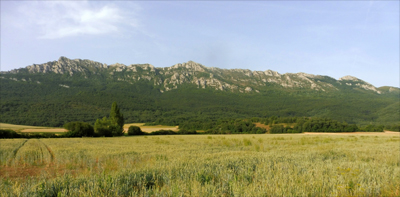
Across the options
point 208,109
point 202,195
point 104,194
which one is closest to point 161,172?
point 104,194

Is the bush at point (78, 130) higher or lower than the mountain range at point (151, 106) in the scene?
lower

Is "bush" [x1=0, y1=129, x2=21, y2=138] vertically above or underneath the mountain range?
underneath

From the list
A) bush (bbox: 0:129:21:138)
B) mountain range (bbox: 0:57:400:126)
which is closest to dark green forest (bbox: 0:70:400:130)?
mountain range (bbox: 0:57:400:126)

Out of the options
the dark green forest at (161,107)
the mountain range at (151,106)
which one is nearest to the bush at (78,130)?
the dark green forest at (161,107)

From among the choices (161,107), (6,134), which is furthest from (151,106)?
(6,134)

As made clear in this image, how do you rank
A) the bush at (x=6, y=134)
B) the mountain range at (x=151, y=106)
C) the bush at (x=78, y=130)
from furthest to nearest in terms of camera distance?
the mountain range at (x=151, y=106)
the bush at (x=78, y=130)
the bush at (x=6, y=134)

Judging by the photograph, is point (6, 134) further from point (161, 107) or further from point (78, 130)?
point (161, 107)

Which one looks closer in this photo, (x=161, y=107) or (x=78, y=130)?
(x=78, y=130)

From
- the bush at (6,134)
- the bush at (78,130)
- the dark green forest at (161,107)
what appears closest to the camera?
the bush at (6,134)

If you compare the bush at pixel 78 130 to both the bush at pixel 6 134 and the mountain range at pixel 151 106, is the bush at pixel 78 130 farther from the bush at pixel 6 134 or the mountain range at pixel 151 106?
the mountain range at pixel 151 106

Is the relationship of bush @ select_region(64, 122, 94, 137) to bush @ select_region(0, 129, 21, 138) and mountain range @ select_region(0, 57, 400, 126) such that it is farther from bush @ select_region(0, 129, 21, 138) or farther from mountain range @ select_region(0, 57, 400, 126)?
mountain range @ select_region(0, 57, 400, 126)

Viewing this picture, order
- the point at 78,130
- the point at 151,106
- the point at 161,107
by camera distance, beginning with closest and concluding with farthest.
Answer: the point at 78,130 → the point at 161,107 → the point at 151,106

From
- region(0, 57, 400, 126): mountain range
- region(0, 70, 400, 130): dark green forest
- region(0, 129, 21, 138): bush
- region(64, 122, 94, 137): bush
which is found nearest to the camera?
region(0, 129, 21, 138): bush

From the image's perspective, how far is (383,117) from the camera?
132m
